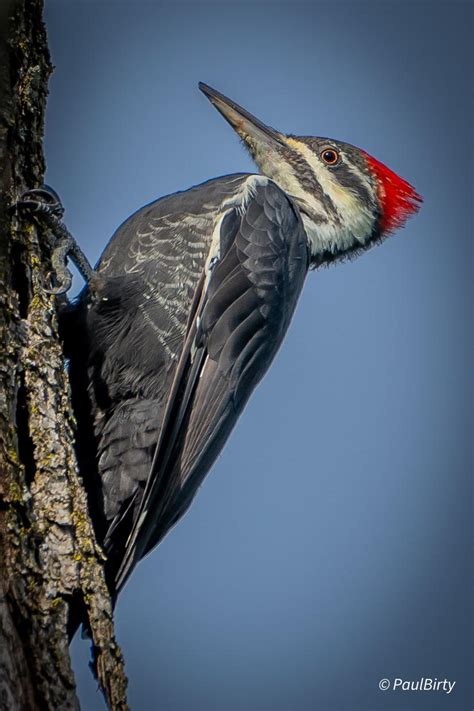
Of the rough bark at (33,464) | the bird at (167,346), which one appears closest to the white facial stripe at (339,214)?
the bird at (167,346)

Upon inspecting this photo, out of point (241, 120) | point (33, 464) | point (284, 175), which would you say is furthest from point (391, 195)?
point (33, 464)

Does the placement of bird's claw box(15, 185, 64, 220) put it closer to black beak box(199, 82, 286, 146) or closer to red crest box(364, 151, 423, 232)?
black beak box(199, 82, 286, 146)

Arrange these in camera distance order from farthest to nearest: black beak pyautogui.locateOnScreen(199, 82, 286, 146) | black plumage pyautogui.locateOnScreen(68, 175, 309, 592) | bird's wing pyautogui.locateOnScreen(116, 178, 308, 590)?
black beak pyautogui.locateOnScreen(199, 82, 286, 146), black plumage pyautogui.locateOnScreen(68, 175, 309, 592), bird's wing pyautogui.locateOnScreen(116, 178, 308, 590)

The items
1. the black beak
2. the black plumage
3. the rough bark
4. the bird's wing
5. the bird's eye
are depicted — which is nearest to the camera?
the rough bark

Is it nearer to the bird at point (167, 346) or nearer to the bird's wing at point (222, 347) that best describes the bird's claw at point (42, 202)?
the bird at point (167, 346)

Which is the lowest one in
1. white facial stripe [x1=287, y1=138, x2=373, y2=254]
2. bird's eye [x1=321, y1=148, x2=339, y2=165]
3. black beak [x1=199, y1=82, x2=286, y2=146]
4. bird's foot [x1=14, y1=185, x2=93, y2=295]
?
bird's foot [x1=14, y1=185, x2=93, y2=295]

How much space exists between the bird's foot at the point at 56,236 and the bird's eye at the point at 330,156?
5.88 ft

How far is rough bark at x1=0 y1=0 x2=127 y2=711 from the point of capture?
2281mm

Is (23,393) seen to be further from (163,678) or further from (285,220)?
(163,678)

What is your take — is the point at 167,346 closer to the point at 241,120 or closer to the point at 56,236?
the point at 56,236

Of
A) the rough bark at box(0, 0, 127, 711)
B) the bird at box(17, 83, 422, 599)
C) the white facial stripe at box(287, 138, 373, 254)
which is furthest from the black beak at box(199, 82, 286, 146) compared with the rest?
the rough bark at box(0, 0, 127, 711)

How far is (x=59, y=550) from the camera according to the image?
8.27ft

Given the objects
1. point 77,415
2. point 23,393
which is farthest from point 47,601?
point 77,415

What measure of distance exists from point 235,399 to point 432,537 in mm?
6378
